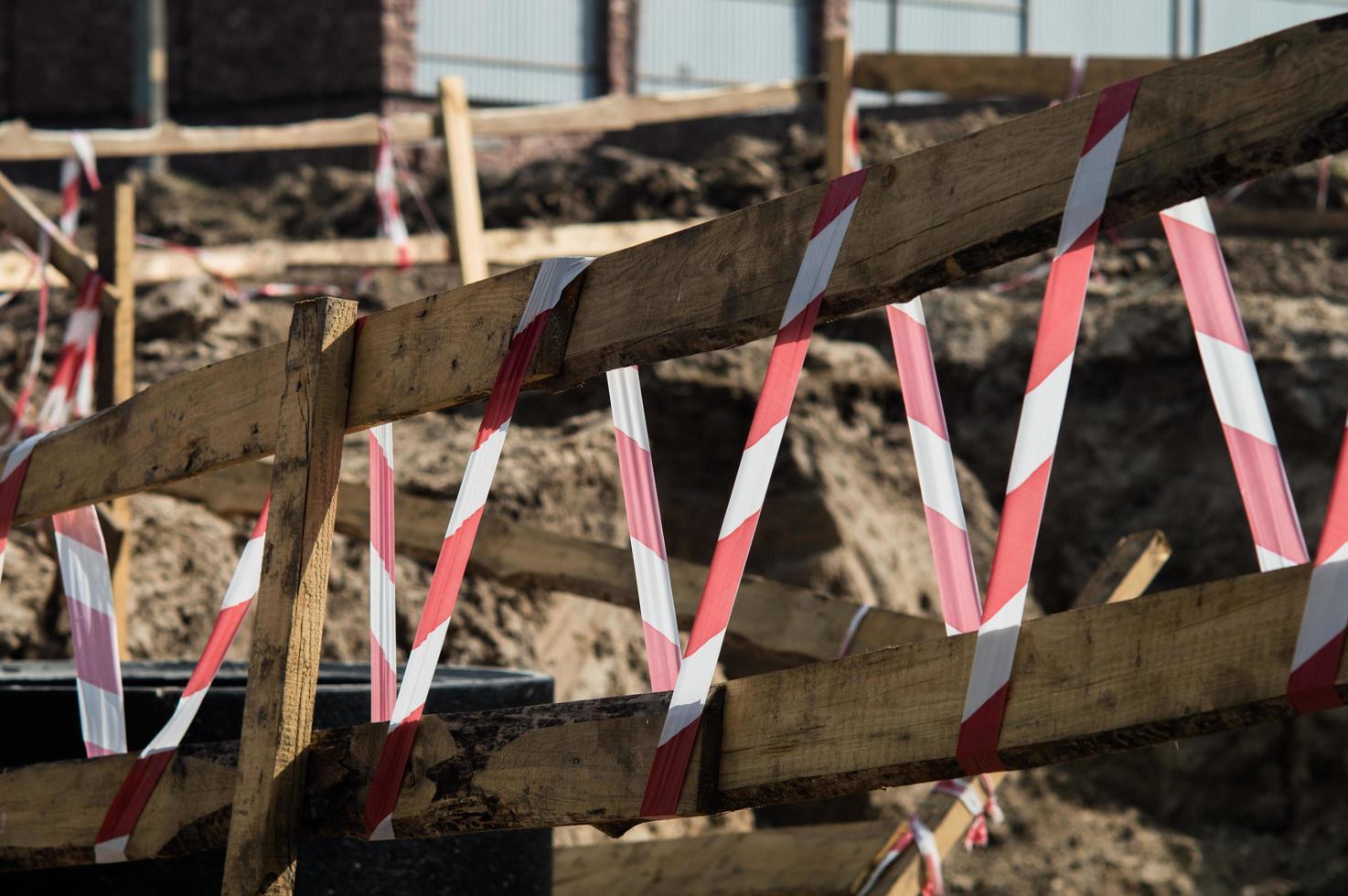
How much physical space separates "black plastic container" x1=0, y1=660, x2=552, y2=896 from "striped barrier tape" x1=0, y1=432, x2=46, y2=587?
15.5 inches

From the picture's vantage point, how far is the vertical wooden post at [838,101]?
22.7 feet

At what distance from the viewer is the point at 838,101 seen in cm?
695

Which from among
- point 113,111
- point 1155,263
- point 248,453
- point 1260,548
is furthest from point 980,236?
point 113,111

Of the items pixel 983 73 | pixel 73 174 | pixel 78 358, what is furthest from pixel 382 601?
pixel 73 174

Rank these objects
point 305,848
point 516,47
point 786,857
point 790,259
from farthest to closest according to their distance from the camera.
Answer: point 516,47, point 786,857, point 305,848, point 790,259

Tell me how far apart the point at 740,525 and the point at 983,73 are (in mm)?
5579

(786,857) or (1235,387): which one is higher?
(786,857)

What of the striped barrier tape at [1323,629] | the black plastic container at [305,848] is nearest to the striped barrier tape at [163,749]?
the black plastic container at [305,848]

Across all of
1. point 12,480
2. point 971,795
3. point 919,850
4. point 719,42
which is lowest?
point 919,850

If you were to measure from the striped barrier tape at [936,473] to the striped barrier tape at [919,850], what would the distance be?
2005mm

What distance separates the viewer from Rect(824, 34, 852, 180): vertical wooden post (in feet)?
22.7

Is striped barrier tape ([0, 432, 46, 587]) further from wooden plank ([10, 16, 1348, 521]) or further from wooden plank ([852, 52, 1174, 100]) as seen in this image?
wooden plank ([852, 52, 1174, 100])

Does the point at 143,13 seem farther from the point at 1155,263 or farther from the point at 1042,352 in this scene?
the point at 1042,352

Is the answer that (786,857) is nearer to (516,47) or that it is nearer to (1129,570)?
(1129,570)
